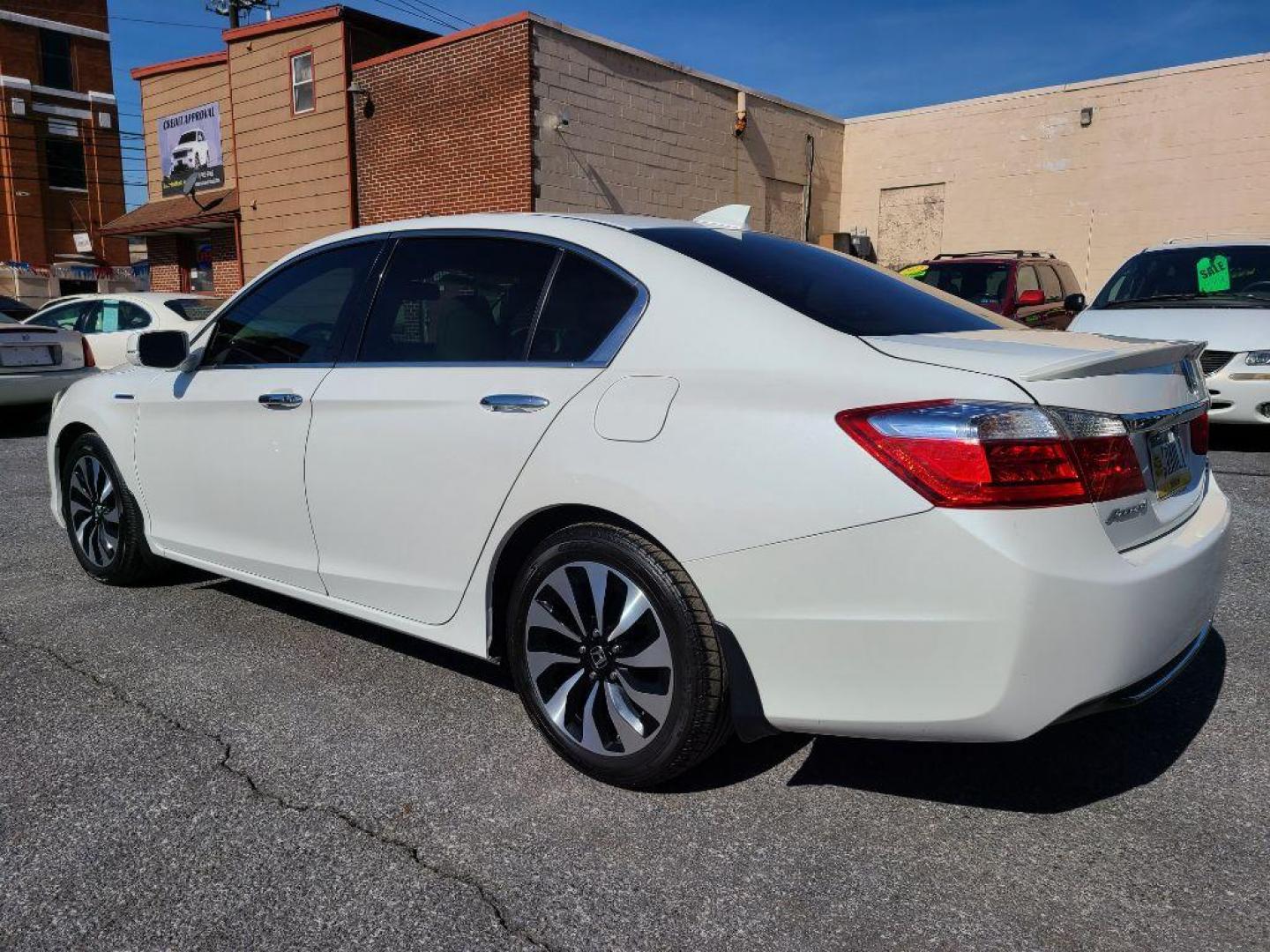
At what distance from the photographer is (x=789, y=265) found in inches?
119

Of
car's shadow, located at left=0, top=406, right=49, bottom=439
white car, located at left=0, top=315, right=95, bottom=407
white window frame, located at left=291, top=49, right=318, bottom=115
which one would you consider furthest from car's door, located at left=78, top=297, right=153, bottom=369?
white window frame, located at left=291, top=49, right=318, bottom=115

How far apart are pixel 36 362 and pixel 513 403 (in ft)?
29.7

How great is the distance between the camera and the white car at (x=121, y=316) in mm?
11195

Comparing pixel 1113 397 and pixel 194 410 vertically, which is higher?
pixel 1113 397

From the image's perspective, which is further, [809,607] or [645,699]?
[645,699]

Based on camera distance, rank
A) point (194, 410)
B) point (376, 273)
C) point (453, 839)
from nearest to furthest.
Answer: point (453, 839), point (376, 273), point (194, 410)

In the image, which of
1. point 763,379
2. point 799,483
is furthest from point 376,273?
point 799,483

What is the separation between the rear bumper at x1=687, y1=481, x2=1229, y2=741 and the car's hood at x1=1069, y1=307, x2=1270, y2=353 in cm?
612

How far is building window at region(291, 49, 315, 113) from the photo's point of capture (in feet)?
59.3

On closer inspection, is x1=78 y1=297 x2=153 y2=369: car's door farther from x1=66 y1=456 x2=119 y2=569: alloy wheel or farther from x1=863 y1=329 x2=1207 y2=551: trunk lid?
x1=863 y1=329 x2=1207 y2=551: trunk lid

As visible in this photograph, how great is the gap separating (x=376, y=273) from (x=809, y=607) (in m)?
2.06

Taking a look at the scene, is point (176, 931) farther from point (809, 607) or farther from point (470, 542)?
point (809, 607)

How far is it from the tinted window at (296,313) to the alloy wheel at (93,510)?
1008mm

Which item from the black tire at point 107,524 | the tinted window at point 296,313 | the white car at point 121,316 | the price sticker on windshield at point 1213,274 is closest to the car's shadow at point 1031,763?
the tinted window at point 296,313
